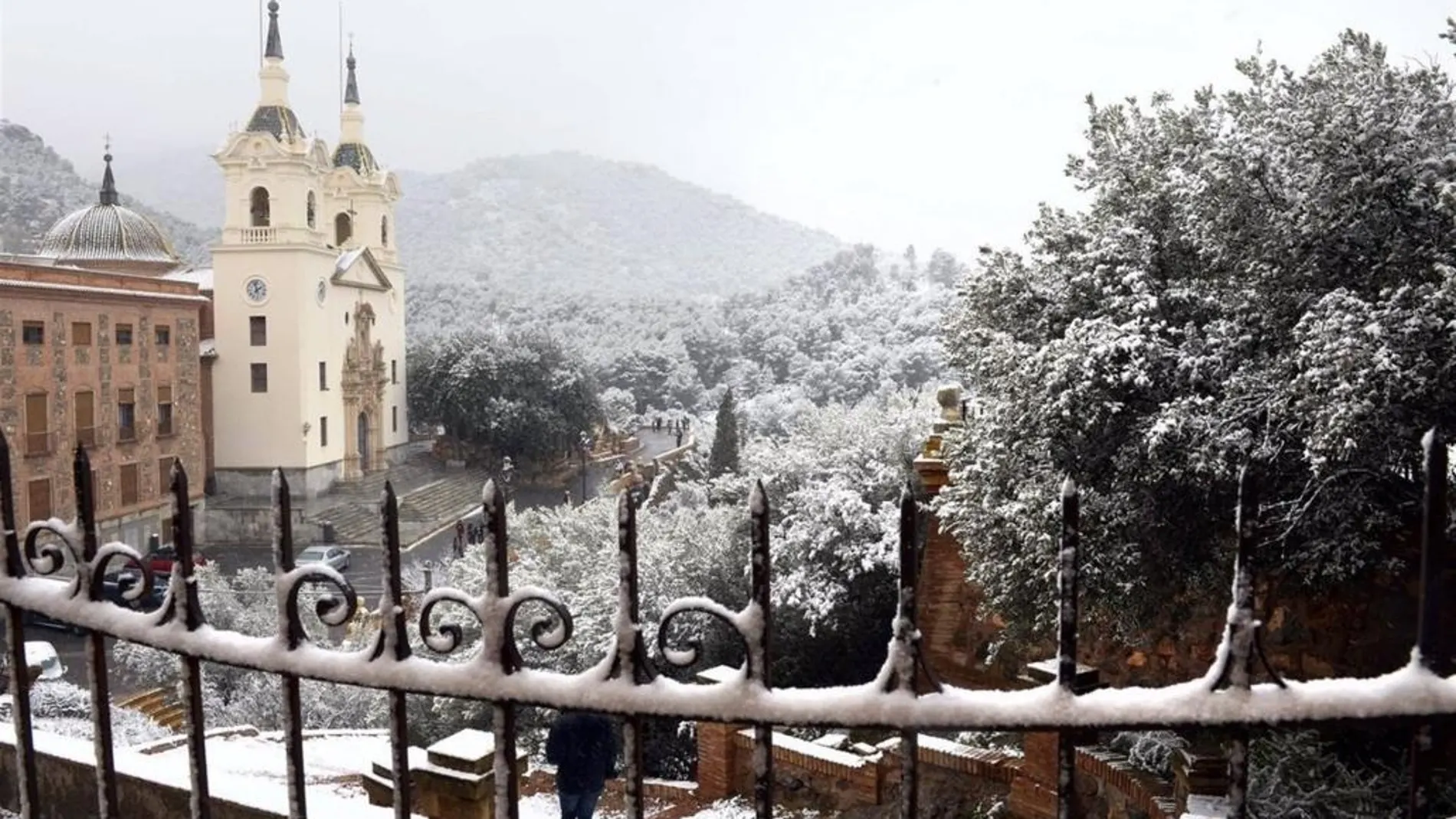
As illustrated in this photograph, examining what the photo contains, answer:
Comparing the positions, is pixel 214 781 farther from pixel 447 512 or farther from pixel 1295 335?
pixel 447 512

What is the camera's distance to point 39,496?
19.3m

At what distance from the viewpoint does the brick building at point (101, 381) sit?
1880cm

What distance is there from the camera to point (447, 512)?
2781 cm

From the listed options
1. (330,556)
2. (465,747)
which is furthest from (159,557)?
(465,747)

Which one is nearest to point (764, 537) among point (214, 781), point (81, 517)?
point (81, 517)

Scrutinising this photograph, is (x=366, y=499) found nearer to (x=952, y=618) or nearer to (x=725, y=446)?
(x=725, y=446)

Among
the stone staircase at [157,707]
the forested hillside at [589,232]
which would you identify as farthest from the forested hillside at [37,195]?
the forested hillside at [589,232]

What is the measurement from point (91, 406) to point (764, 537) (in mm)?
22946

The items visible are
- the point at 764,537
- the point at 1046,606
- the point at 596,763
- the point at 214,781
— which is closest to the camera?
the point at 764,537

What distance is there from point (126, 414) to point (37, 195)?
33547 millimetres

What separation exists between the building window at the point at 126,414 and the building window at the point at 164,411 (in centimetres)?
99

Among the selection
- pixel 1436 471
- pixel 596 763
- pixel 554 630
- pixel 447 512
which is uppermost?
pixel 1436 471

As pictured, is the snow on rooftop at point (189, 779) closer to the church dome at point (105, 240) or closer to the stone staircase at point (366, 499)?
the stone staircase at point (366, 499)

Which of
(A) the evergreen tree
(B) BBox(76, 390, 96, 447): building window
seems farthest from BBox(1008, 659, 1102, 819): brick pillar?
(B) BBox(76, 390, 96, 447): building window
